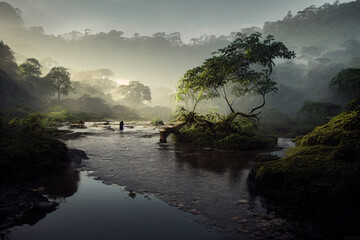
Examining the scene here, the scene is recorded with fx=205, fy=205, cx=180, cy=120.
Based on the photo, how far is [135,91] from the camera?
311 ft

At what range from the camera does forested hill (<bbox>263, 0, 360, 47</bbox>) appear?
81562 millimetres

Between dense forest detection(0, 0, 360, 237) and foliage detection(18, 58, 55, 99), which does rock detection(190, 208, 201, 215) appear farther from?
foliage detection(18, 58, 55, 99)

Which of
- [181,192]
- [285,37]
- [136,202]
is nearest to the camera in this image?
[136,202]

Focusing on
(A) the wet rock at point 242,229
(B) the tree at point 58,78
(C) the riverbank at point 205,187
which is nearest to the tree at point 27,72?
(B) the tree at point 58,78

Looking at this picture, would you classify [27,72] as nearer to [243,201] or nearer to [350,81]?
[243,201]

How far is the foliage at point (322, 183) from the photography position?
13.2 ft

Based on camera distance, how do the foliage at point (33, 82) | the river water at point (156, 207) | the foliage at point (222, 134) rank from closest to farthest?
1. the river water at point (156, 207)
2. the foliage at point (222, 134)
3. the foliage at point (33, 82)

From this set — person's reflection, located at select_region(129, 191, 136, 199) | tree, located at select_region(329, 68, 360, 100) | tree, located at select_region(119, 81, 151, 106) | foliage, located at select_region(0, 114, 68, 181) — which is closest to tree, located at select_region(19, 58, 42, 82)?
tree, located at select_region(119, 81, 151, 106)

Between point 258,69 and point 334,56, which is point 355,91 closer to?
point 258,69

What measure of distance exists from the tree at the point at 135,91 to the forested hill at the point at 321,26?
71.1 meters

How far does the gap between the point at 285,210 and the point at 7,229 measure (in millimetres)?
5640

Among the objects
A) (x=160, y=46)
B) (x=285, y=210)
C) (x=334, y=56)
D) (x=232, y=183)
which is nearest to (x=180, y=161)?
(x=232, y=183)

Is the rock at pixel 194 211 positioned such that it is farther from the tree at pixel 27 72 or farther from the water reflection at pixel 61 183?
the tree at pixel 27 72

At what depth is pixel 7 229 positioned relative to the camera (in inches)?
147
